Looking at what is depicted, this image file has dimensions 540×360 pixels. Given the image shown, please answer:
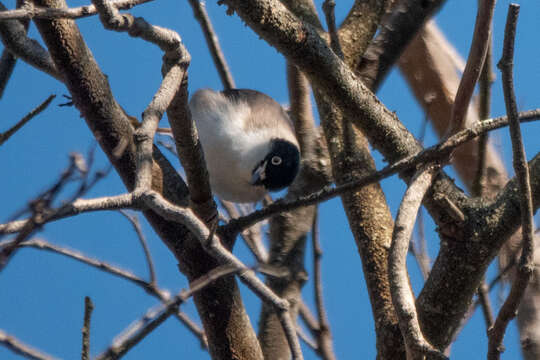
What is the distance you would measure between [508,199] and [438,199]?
25 cm

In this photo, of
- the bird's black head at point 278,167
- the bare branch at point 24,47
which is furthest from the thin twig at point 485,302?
the bare branch at point 24,47

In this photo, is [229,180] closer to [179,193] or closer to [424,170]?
[179,193]

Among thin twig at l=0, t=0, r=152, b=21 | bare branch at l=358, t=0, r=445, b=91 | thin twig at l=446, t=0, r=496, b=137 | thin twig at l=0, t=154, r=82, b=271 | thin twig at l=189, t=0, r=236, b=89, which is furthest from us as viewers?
thin twig at l=189, t=0, r=236, b=89

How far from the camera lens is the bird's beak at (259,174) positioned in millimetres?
3961

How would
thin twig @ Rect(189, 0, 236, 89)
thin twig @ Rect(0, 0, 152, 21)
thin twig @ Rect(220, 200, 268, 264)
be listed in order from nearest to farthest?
thin twig @ Rect(0, 0, 152, 21), thin twig @ Rect(220, 200, 268, 264), thin twig @ Rect(189, 0, 236, 89)

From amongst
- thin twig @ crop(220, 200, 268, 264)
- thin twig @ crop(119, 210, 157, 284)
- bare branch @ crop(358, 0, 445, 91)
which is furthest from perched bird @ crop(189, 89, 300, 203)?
thin twig @ crop(119, 210, 157, 284)

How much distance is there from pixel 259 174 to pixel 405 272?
221 cm

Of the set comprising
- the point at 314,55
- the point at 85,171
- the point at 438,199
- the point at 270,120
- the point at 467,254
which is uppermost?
the point at 270,120

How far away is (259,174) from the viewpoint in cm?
397

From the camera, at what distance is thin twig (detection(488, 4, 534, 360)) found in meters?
1.64

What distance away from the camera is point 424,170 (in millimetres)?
2260

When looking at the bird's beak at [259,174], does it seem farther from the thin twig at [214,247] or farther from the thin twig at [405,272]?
the thin twig at [214,247]

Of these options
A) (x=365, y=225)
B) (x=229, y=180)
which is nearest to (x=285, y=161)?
(x=229, y=180)

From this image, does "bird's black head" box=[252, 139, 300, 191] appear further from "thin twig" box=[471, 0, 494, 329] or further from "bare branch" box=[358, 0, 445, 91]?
"thin twig" box=[471, 0, 494, 329]
